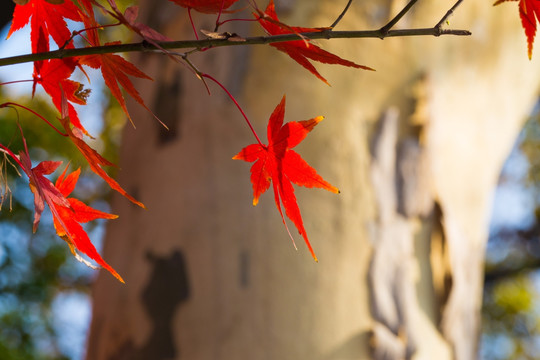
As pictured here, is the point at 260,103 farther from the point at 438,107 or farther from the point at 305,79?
the point at 438,107

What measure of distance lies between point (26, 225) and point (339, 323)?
99 centimetres

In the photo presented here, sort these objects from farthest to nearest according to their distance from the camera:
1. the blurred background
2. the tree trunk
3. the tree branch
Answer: the blurred background → the tree trunk → the tree branch

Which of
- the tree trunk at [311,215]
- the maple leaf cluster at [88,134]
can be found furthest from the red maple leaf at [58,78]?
the tree trunk at [311,215]

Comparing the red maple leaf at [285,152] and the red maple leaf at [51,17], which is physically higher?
the red maple leaf at [51,17]

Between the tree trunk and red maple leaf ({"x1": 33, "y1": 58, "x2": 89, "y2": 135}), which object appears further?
the tree trunk

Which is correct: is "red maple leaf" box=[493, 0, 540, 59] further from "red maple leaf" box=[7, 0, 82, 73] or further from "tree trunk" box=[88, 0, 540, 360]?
"tree trunk" box=[88, 0, 540, 360]

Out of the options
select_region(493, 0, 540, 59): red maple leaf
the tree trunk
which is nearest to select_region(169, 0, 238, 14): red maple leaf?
select_region(493, 0, 540, 59): red maple leaf

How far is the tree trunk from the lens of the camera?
721 millimetres

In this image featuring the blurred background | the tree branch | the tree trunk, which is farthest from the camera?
the blurred background

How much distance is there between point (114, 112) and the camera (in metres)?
1.81

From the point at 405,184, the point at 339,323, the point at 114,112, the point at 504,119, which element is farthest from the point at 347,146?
the point at 114,112

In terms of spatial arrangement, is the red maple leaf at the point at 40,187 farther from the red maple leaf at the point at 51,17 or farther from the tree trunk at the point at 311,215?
the tree trunk at the point at 311,215

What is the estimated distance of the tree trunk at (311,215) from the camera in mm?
721

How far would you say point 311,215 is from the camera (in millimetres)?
743
